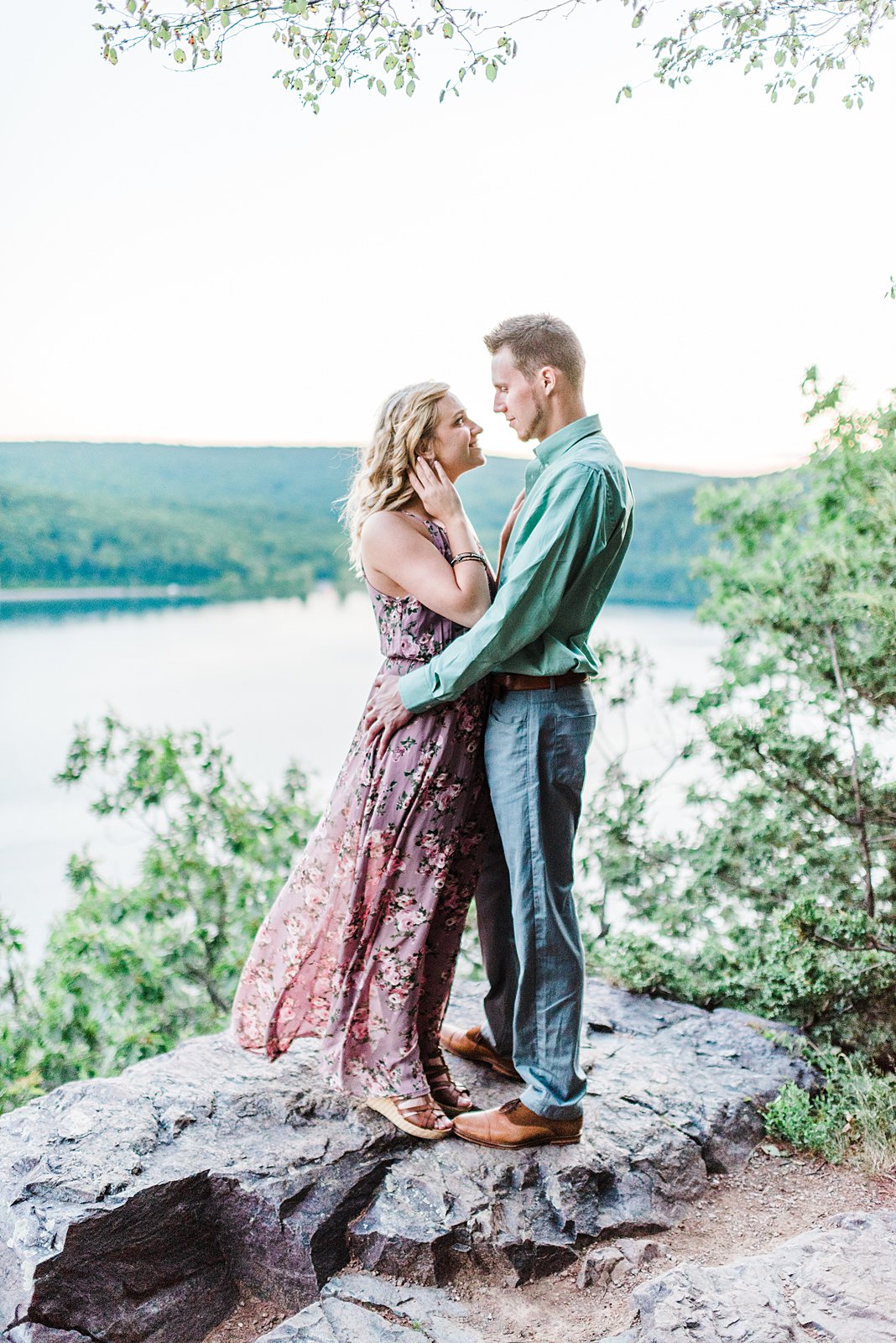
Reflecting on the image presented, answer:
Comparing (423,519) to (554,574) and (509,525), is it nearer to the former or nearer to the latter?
(509,525)

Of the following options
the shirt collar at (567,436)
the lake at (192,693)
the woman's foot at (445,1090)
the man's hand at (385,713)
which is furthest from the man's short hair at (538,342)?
the woman's foot at (445,1090)

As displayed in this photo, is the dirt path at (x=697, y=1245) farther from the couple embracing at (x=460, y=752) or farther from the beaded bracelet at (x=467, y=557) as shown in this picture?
the beaded bracelet at (x=467, y=557)

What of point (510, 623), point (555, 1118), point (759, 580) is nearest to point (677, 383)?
point (759, 580)

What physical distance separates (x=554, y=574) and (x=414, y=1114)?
135 centimetres

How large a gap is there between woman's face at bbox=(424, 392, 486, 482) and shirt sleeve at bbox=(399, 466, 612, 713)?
272 millimetres

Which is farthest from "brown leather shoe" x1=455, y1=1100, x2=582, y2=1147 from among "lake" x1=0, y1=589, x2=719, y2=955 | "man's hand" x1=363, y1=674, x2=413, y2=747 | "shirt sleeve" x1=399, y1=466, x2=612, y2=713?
"lake" x1=0, y1=589, x2=719, y2=955

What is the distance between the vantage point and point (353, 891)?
8.36ft

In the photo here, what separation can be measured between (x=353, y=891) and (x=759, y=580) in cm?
246

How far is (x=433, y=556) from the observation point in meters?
2.42

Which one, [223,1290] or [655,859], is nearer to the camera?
[223,1290]

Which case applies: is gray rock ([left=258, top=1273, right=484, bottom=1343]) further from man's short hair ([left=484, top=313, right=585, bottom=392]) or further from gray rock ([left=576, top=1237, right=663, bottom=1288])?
man's short hair ([left=484, top=313, right=585, bottom=392])

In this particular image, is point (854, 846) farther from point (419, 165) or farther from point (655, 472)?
point (419, 165)

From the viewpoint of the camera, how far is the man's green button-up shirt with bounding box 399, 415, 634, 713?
7.52 feet

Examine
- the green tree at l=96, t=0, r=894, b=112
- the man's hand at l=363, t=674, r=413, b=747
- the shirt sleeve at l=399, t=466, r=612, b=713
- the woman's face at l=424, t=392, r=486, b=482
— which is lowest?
the man's hand at l=363, t=674, r=413, b=747
